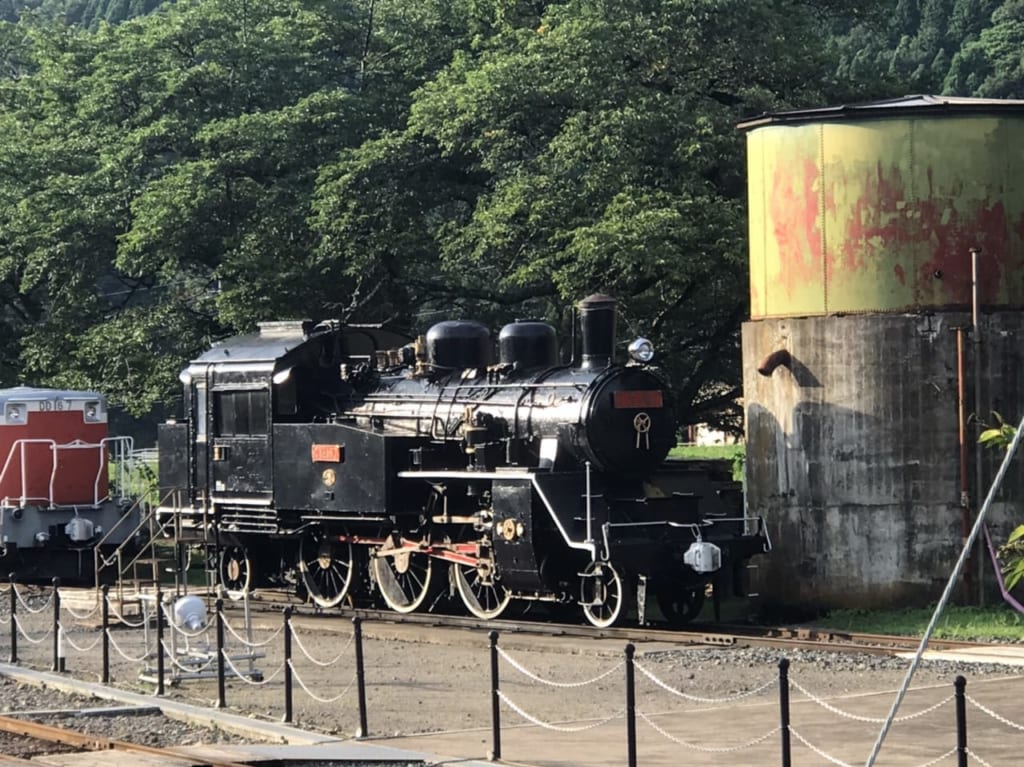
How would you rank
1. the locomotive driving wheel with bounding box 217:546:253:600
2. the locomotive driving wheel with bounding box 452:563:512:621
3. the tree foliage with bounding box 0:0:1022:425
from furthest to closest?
the tree foliage with bounding box 0:0:1022:425, the locomotive driving wheel with bounding box 217:546:253:600, the locomotive driving wheel with bounding box 452:563:512:621

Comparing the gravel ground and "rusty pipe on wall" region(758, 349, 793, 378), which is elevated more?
"rusty pipe on wall" region(758, 349, 793, 378)

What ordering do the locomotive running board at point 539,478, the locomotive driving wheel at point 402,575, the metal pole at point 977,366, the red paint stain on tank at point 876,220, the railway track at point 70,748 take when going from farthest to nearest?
the locomotive driving wheel at point 402,575 → the red paint stain on tank at point 876,220 → the metal pole at point 977,366 → the locomotive running board at point 539,478 → the railway track at point 70,748

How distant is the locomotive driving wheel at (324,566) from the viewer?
22.9 m

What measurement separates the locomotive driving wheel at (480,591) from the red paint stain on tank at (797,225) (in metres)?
5.13

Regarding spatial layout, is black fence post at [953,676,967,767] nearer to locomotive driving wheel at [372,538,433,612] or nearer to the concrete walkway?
the concrete walkway

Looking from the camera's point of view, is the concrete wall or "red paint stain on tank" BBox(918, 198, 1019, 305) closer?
the concrete wall

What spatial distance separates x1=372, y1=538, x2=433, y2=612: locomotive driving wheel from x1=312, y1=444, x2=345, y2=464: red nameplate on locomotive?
1.29m

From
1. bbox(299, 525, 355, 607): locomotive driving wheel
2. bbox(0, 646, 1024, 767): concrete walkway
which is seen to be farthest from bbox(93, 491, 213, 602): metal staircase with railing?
bbox(0, 646, 1024, 767): concrete walkway

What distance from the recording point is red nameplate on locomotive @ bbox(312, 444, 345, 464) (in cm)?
2192

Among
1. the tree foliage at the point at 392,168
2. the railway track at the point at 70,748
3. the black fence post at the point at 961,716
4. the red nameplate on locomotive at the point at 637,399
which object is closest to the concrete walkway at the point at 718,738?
the railway track at the point at 70,748

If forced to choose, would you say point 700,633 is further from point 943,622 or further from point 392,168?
point 392,168

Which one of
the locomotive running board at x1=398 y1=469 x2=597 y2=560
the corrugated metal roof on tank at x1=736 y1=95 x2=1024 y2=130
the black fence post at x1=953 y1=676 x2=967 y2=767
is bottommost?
the black fence post at x1=953 y1=676 x2=967 y2=767

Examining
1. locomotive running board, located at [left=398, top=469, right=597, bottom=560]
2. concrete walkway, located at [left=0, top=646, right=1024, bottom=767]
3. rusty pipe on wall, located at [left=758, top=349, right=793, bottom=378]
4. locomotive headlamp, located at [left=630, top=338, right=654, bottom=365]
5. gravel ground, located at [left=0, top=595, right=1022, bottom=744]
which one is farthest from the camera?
locomotive headlamp, located at [left=630, top=338, right=654, bottom=365]

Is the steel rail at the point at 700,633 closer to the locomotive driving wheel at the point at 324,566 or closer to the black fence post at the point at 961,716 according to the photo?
the locomotive driving wheel at the point at 324,566
